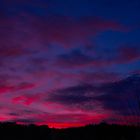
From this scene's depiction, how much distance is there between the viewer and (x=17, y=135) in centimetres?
2364

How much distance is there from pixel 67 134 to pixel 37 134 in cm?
183

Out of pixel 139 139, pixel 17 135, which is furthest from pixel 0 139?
pixel 139 139

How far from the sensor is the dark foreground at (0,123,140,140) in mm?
22167

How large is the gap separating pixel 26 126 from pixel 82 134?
13.1ft

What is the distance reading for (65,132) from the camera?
24.2 metres

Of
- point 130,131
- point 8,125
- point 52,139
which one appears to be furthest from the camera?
point 8,125

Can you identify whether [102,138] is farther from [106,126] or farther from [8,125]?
[8,125]

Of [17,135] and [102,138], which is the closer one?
[102,138]

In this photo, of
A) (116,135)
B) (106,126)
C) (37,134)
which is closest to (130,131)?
(116,135)

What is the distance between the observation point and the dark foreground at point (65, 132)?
22167mm

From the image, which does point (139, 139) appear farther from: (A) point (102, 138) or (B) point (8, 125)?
(B) point (8, 125)

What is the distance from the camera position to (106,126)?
24.0 m

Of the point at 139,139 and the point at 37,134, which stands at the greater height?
the point at 37,134

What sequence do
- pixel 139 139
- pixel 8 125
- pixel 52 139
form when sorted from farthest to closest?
pixel 8 125 → pixel 52 139 → pixel 139 139
